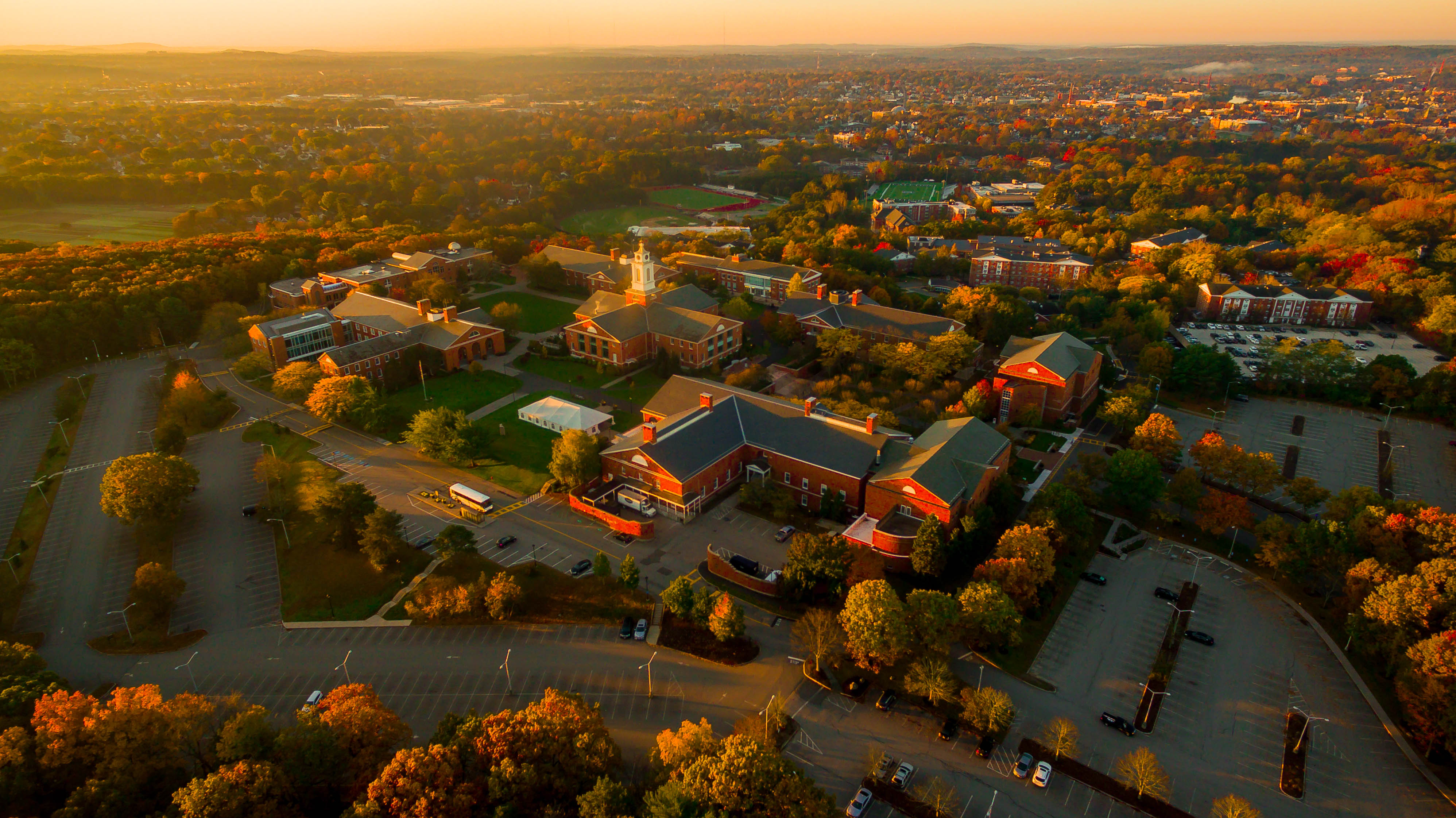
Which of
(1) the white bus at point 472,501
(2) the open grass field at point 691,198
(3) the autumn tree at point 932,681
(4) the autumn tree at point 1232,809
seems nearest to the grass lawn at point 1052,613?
(3) the autumn tree at point 932,681

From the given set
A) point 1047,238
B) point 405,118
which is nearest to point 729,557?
point 1047,238

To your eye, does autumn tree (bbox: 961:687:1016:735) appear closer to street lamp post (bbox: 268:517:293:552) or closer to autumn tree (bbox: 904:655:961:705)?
autumn tree (bbox: 904:655:961:705)

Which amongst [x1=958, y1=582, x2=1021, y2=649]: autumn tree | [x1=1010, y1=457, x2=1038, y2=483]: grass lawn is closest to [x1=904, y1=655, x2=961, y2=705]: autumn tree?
[x1=958, y1=582, x2=1021, y2=649]: autumn tree

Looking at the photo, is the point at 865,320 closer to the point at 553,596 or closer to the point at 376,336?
the point at 553,596

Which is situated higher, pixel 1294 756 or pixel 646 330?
pixel 646 330

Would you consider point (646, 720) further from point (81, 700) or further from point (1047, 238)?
point (1047, 238)

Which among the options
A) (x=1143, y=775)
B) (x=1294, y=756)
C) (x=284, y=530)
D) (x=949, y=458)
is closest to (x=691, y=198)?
(x=949, y=458)

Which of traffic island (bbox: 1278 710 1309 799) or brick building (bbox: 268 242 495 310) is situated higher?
brick building (bbox: 268 242 495 310)
